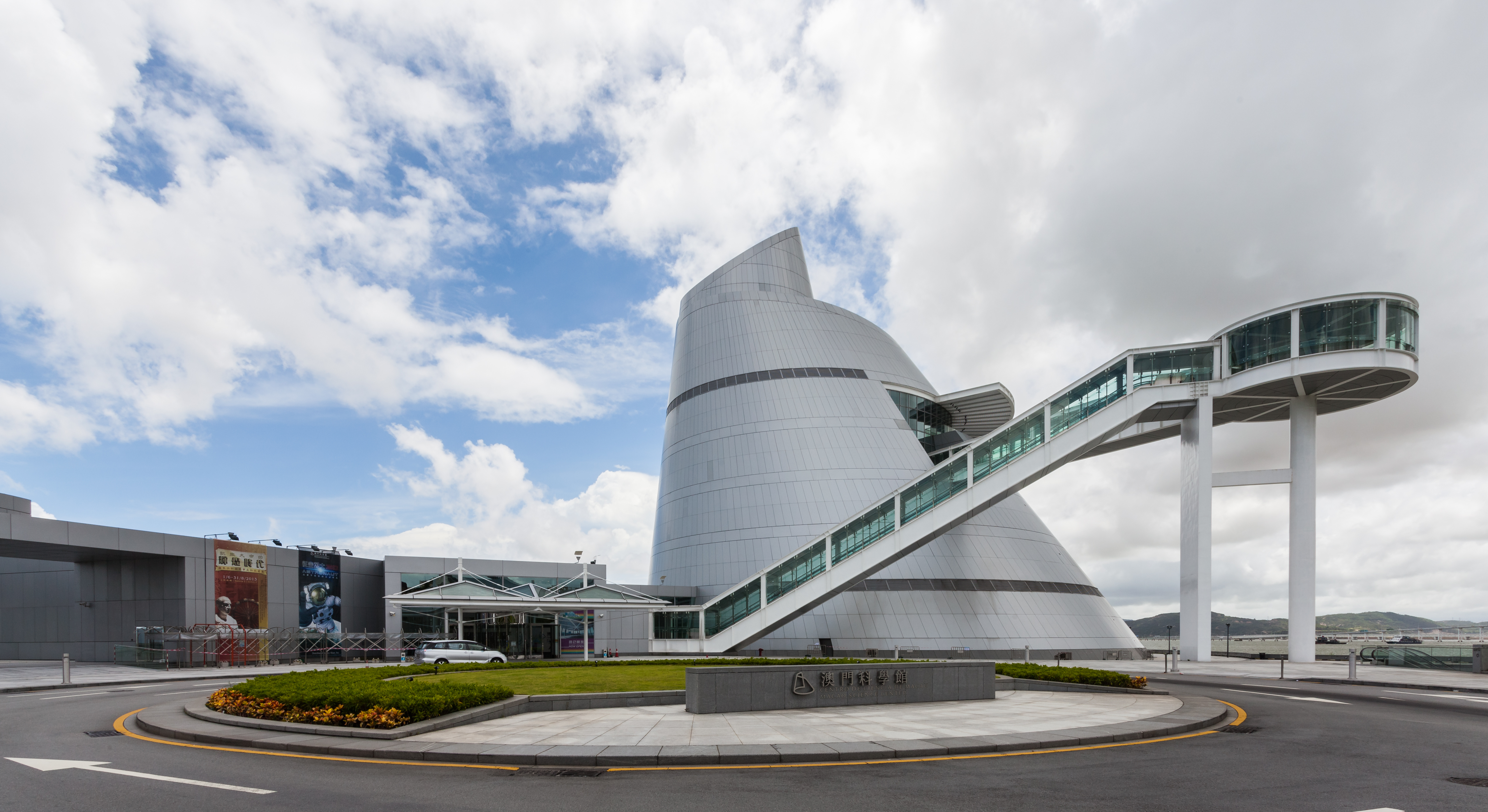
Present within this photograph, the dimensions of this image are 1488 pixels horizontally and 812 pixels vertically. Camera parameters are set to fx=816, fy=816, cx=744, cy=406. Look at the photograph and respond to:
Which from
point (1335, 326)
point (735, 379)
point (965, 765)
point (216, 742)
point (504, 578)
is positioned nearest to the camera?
point (965, 765)

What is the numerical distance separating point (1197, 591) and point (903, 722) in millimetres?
32371

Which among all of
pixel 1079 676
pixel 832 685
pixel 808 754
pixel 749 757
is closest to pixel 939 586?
pixel 1079 676

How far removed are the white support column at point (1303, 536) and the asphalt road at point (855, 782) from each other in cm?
3102

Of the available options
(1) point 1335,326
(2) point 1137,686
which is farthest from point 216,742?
(1) point 1335,326

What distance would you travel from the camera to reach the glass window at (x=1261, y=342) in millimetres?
40625

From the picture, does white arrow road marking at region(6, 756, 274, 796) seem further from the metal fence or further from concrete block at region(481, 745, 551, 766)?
the metal fence

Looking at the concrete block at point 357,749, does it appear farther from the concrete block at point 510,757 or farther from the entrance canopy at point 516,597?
the entrance canopy at point 516,597

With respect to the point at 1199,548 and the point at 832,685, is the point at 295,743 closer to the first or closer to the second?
the point at 832,685

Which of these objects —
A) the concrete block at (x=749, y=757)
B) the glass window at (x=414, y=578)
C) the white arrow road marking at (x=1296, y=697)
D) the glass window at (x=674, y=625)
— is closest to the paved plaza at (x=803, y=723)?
the concrete block at (x=749, y=757)

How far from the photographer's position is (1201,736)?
15664 mm

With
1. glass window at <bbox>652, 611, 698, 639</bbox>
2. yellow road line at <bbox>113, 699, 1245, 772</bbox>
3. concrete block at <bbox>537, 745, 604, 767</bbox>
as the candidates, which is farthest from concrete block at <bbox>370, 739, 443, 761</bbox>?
glass window at <bbox>652, 611, 698, 639</bbox>

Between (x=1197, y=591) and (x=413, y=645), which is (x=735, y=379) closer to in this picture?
(x=413, y=645)

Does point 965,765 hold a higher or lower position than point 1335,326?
lower

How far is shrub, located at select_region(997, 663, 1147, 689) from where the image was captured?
76.7ft
